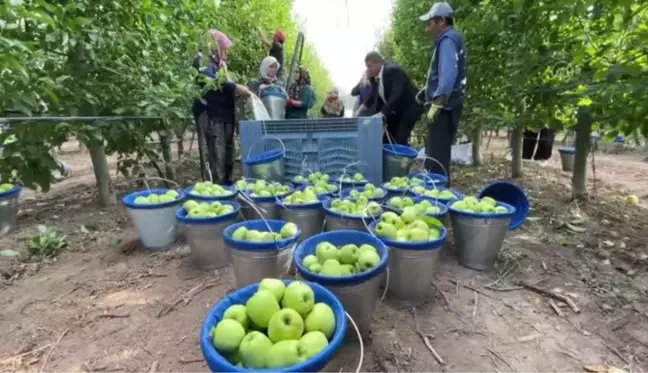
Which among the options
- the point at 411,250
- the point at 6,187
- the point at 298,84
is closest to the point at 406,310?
the point at 411,250

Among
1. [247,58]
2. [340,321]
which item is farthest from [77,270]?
[247,58]

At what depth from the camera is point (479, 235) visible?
2.76m

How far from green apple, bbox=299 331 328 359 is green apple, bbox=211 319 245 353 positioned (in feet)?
0.69

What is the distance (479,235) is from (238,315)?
6.38 ft

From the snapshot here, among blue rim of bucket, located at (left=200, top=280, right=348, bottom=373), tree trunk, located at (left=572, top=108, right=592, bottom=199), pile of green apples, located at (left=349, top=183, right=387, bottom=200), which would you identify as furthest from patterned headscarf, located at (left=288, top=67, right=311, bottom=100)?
blue rim of bucket, located at (left=200, top=280, right=348, bottom=373)

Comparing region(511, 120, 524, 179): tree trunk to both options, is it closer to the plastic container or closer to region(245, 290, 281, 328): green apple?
the plastic container

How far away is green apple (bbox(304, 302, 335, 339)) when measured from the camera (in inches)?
54.6

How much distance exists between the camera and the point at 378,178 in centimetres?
398

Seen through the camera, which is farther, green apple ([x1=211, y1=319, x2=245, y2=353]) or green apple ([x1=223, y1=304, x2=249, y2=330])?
green apple ([x1=223, y1=304, x2=249, y2=330])

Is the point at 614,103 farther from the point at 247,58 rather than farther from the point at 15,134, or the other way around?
the point at 247,58

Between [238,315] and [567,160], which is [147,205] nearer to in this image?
[238,315]

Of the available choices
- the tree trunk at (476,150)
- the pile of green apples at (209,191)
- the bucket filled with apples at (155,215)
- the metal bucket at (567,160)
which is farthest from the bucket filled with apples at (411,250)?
the metal bucket at (567,160)

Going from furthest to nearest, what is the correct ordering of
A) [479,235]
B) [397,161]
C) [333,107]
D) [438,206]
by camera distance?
1. [333,107]
2. [397,161]
3. [438,206]
4. [479,235]

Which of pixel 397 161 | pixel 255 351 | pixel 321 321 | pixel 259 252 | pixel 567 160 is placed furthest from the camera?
pixel 567 160
